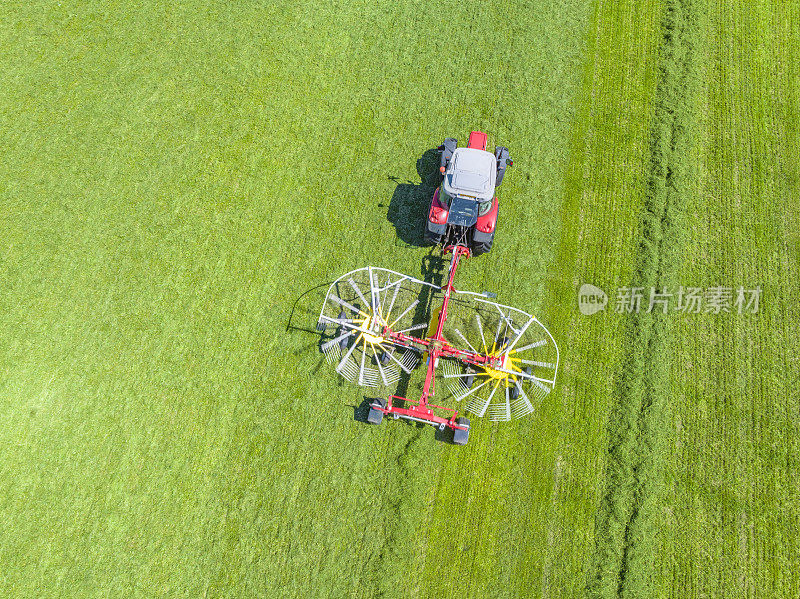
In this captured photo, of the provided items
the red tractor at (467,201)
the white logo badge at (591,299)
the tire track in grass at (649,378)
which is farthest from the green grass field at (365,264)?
the red tractor at (467,201)

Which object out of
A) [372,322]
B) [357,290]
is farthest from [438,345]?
[357,290]

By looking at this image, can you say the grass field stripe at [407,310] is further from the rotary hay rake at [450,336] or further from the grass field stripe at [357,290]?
the grass field stripe at [357,290]

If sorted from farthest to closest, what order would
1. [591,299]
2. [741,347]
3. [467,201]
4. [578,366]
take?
1. [591,299]
2. [741,347]
3. [578,366]
4. [467,201]

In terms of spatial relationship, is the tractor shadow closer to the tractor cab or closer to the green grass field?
the green grass field

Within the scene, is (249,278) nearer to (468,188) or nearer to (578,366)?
(468,188)

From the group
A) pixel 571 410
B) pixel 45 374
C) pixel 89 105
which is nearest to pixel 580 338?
pixel 571 410

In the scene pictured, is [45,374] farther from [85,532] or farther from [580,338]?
[580,338]
